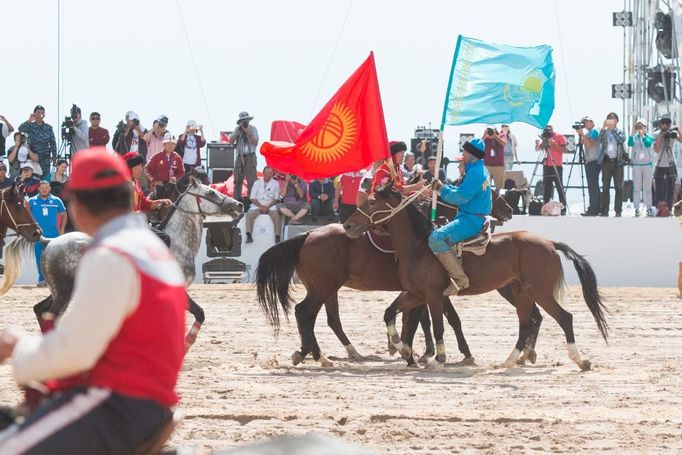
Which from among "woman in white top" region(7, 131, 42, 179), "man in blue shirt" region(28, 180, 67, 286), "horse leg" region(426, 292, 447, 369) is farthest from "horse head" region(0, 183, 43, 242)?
"woman in white top" region(7, 131, 42, 179)

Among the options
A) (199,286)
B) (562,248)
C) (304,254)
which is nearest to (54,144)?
(199,286)

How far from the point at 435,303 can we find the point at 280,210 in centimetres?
945

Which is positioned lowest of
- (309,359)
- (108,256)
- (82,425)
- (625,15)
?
(309,359)

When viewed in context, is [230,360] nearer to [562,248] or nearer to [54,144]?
[562,248]

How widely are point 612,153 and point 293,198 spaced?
5.76 metres

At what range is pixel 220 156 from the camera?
963 inches

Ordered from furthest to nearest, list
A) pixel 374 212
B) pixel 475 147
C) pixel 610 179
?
1. pixel 610 179
2. pixel 374 212
3. pixel 475 147

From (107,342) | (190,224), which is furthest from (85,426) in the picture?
(190,224)

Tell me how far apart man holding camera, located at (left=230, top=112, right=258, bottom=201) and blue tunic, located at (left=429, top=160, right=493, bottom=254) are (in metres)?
9.01

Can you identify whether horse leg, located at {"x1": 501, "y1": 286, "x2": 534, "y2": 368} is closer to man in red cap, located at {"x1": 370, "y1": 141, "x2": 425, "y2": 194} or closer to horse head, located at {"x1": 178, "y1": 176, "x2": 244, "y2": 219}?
man in red cap, located at {"x1": 370, "y1": 141, "x2": 425, "y2": 194}

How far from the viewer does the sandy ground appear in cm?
938

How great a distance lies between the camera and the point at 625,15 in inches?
1176

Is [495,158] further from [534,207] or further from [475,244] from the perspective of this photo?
[475,244]

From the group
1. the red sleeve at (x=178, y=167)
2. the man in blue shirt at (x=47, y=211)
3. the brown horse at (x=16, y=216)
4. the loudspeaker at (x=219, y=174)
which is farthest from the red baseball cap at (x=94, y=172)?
the loudspeaker at (x=219, y=174)
